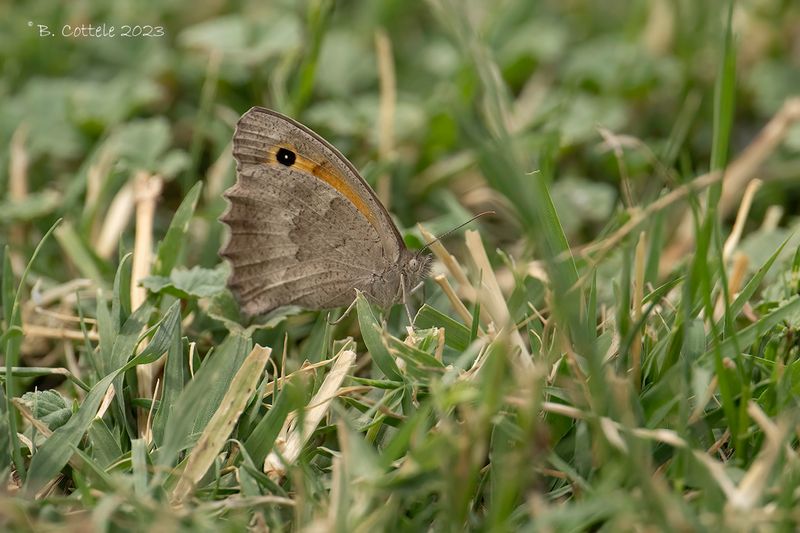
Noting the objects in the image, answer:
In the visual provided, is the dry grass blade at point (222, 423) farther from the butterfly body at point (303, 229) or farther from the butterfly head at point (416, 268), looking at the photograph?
the butterfly head at point (416, 268)

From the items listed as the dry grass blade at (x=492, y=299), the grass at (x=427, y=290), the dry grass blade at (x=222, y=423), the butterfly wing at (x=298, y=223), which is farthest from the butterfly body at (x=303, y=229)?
the dry grass blade at (x=222, y=423)

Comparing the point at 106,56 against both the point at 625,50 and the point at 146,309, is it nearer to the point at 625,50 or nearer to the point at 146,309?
the point at 146,309

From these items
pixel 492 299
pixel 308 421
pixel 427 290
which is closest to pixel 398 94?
pixel 427 290

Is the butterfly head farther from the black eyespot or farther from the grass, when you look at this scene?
the black eyespot

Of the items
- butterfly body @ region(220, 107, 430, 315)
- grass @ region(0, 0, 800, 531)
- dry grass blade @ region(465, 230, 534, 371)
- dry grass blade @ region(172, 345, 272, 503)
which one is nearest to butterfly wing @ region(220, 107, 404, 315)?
butterfly body @ region(220, 107, 430, 315)

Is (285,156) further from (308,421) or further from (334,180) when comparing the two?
(308,421)
